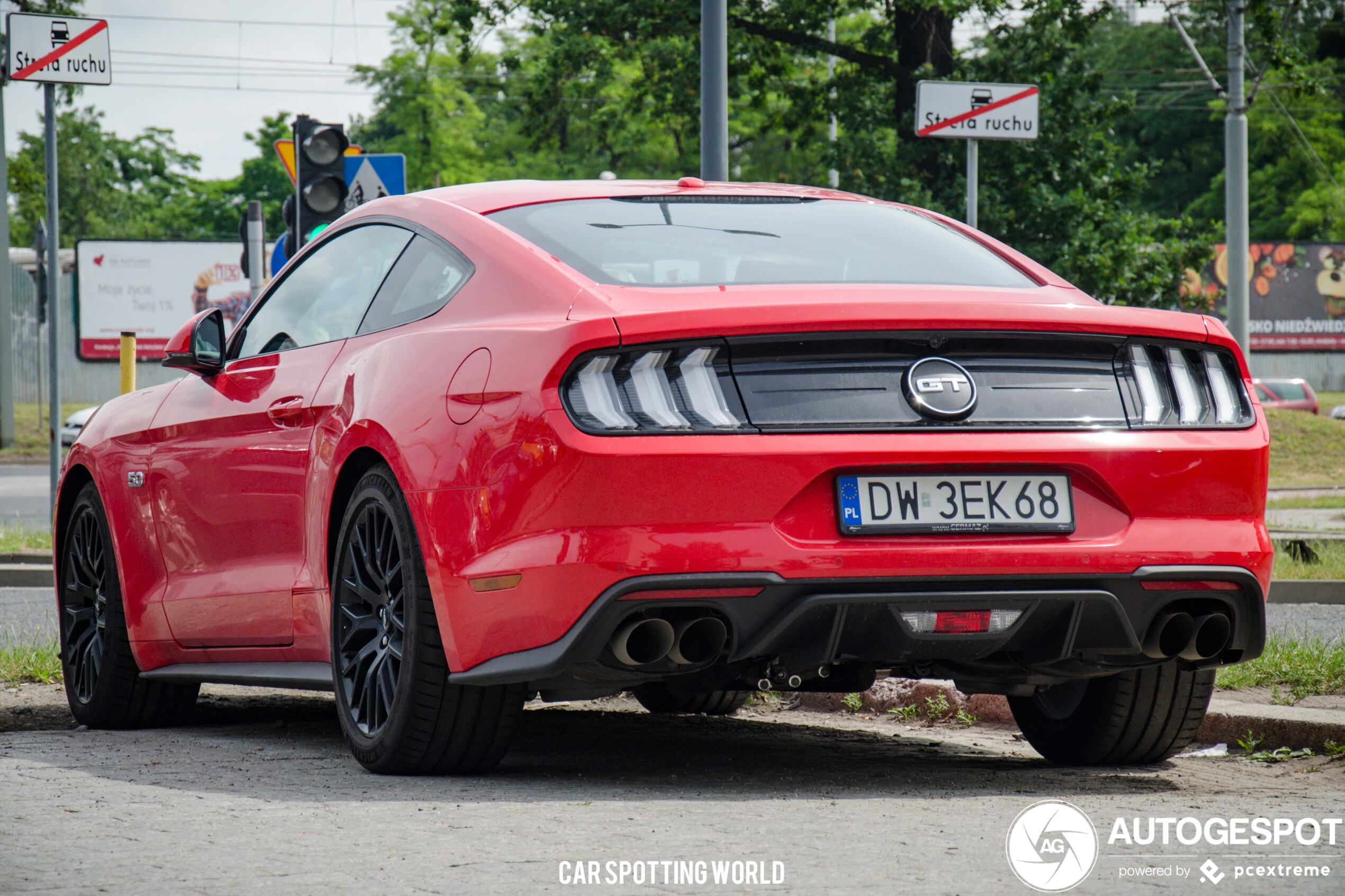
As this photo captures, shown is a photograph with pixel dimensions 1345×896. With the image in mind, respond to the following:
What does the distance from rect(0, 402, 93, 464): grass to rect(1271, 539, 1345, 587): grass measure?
1835cm

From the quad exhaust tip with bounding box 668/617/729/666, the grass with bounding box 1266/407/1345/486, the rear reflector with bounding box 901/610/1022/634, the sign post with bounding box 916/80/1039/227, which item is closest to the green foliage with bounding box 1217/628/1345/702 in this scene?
the rear reflector with bounding box 901/610/1022/634

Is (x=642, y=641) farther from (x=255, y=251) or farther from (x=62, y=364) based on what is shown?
(x=62, y=364)

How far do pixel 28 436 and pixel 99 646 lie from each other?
979 inches

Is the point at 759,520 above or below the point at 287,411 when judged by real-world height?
below

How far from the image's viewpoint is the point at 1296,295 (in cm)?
5209

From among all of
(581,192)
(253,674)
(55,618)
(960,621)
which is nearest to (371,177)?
(55,618)

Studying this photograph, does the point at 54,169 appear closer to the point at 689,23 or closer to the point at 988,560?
the point at 988,560

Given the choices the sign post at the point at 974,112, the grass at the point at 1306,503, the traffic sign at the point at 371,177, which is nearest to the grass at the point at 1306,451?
the grass at the point at 1306,503

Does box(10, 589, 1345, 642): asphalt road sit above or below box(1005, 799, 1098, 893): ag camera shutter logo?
below

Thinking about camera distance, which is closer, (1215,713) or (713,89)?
(1215,713)

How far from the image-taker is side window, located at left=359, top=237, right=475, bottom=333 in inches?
175

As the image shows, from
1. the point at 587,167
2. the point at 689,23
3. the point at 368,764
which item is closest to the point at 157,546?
the point at 368,764

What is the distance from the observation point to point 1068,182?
21.7 m

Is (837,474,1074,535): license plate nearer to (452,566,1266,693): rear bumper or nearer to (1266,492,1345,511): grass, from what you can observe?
(452,566,1266,693): rear bumper
